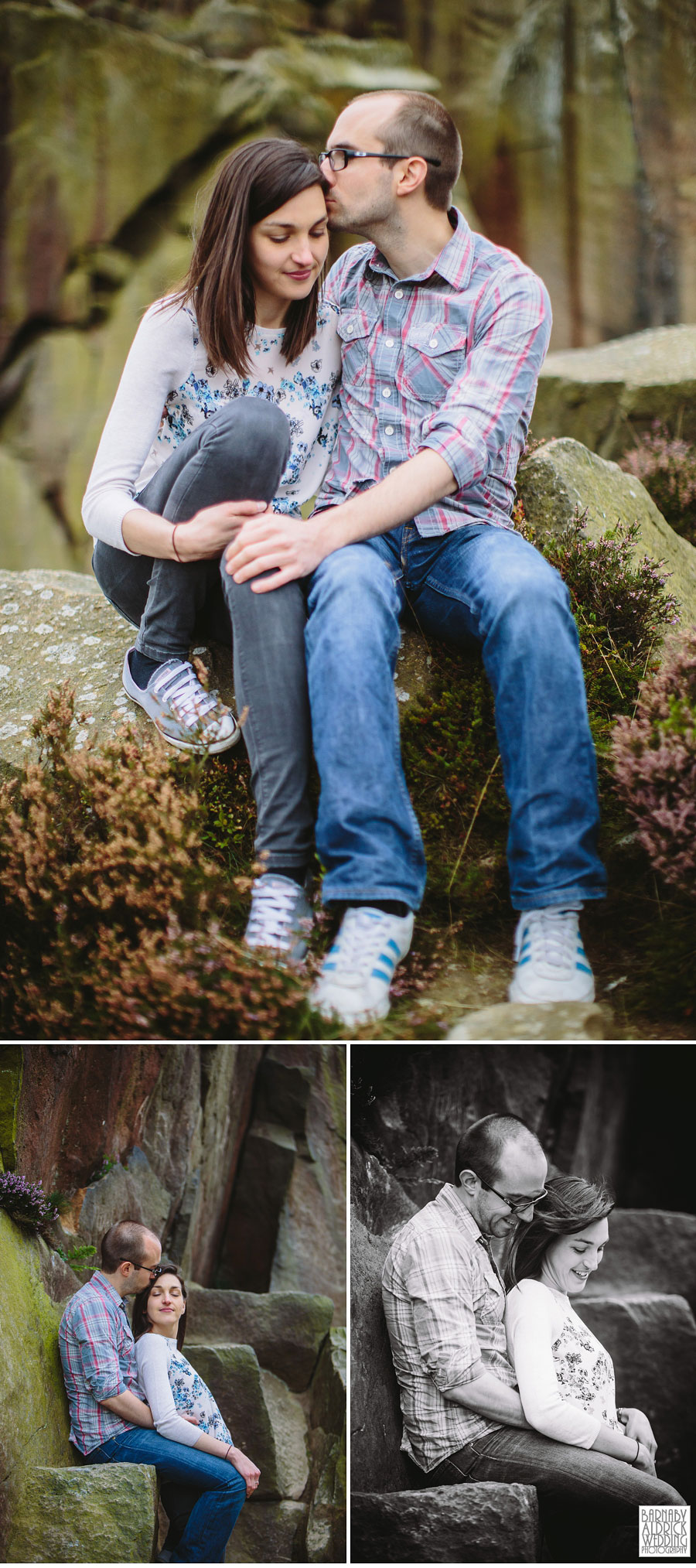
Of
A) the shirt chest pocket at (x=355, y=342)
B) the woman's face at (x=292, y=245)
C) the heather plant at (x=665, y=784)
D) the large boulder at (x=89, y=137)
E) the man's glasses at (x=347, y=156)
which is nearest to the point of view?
the heather plant at (x=665, y=784)

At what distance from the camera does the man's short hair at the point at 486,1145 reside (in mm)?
2871

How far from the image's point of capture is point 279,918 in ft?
9.76

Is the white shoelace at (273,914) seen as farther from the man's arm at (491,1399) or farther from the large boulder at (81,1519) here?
the large boulder at (81,1519)

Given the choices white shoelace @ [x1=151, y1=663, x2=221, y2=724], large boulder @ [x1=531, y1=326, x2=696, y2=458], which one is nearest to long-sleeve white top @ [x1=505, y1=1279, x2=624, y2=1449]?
white shoelace @ [x1=151, y1=663, x2=221, y2=724]

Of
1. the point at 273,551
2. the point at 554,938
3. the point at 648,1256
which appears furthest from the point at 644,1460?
the point at 273,551

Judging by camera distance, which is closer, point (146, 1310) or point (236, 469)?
point (146, 1310)

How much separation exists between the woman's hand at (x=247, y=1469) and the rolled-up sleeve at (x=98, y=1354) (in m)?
0.35

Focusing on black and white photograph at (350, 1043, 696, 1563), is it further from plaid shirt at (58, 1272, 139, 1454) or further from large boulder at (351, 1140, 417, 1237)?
plaid shirt at (58, 1272, 139, 1454)

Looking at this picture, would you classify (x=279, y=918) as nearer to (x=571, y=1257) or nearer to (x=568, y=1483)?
(x=571, y=1257)

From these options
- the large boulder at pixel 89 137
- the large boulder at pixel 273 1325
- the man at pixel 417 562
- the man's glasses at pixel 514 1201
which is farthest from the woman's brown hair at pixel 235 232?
the large boulder at pixel 89 137

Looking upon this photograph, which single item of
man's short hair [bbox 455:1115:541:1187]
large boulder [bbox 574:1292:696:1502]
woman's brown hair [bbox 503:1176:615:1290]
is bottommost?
large boulder [bbox 574:1292:696:1502]

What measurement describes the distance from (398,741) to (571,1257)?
56.8 inches

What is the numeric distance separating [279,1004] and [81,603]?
228 centimetres

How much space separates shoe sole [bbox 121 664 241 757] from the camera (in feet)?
11.2
